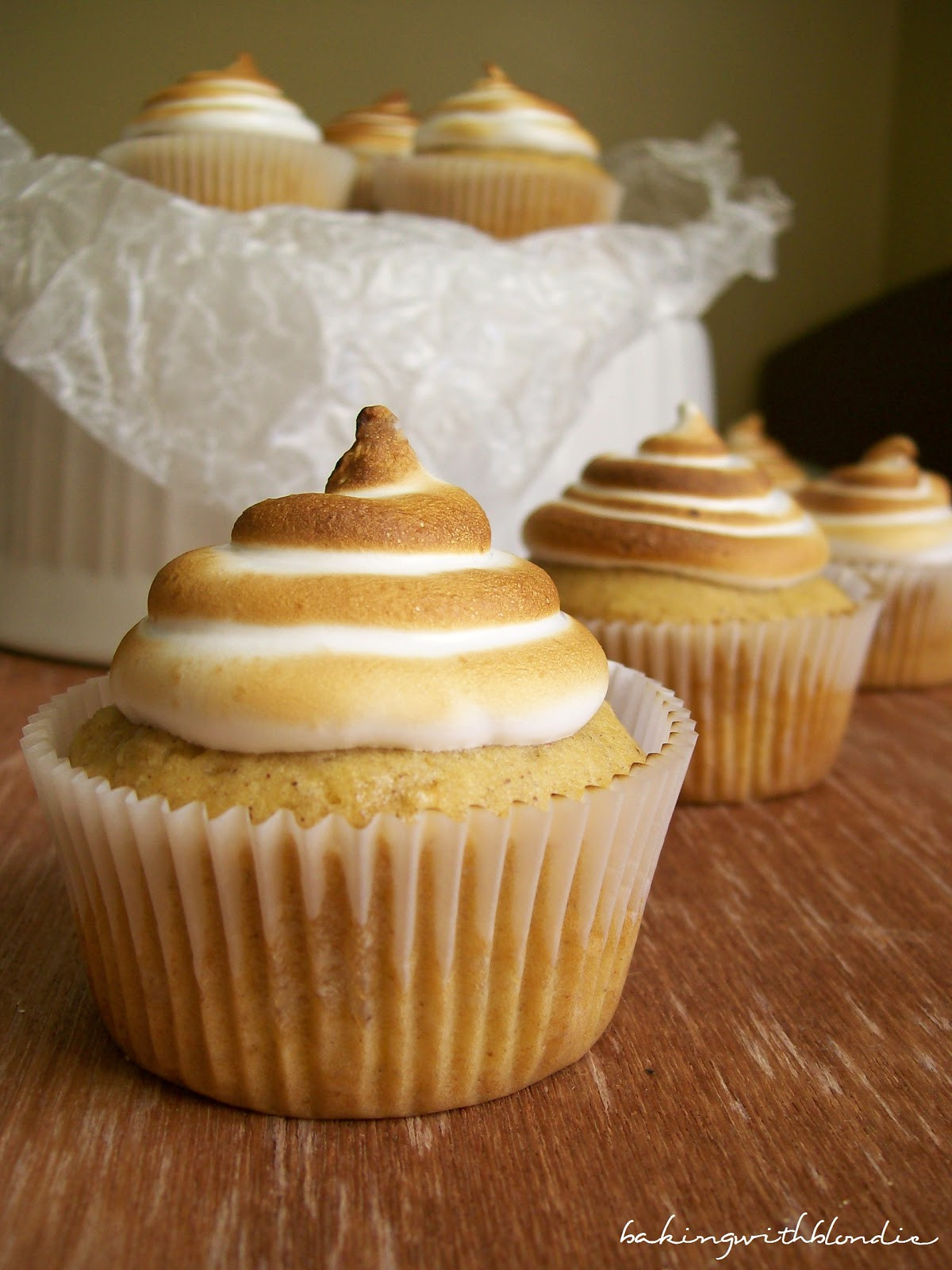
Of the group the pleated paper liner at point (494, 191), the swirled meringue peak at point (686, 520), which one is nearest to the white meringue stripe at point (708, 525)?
the swirled meringue peak at point (686, 520)

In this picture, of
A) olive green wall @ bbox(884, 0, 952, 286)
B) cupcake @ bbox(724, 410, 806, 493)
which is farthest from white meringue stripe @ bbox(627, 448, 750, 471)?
olive green wall @ bbox(884, 0, 952, 286)

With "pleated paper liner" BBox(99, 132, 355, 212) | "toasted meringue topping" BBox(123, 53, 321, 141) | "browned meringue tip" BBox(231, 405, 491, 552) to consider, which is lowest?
"browned meringue tip" BBox(231, 405, 491, 552)

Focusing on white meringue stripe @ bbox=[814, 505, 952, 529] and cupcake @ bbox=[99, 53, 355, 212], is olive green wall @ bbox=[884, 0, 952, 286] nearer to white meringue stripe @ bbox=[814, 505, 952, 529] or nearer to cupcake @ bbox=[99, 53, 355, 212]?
white meringue stripe @ bbox=[814, 505, 952, 529]

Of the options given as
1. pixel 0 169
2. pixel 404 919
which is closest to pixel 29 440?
pixel 0 169

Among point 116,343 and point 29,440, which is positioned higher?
point 116,343

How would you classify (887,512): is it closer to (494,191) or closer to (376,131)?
(494,191)

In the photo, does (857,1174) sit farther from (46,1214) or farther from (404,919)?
(46,1214)

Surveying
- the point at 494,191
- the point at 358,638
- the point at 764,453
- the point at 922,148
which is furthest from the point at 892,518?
the point at 922,148
